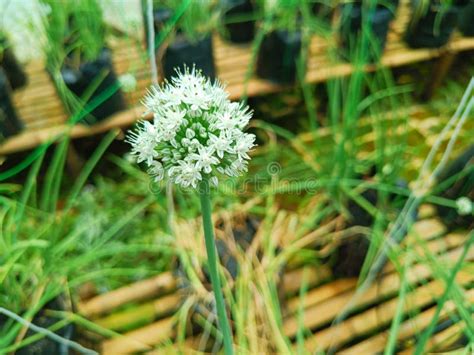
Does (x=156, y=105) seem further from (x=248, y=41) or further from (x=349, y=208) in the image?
(x=248, y=41)

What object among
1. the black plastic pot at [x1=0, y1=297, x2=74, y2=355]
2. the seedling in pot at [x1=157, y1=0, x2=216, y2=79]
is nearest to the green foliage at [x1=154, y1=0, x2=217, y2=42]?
the seedling in pot at [x1=157, y1=0, x2=216, y2=79]

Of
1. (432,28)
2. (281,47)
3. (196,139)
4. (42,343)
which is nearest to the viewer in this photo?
(196,139)

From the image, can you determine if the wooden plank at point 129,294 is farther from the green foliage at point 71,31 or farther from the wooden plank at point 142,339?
the green foliage at point 71,31

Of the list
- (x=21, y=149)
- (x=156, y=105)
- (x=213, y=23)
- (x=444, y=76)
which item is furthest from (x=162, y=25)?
(x=444, y=76)

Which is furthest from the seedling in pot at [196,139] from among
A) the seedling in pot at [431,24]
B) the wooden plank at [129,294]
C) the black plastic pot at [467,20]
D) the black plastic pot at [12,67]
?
the black plastic pot at [467,20]

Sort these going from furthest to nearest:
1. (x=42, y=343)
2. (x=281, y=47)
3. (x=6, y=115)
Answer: (x=281, y=47) < (x=6, y=115) < (x=42, y=343)

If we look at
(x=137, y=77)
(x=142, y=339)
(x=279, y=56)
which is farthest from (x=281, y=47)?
(x=142, y=339)

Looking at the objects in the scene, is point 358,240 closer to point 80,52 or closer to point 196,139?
point 196,139
